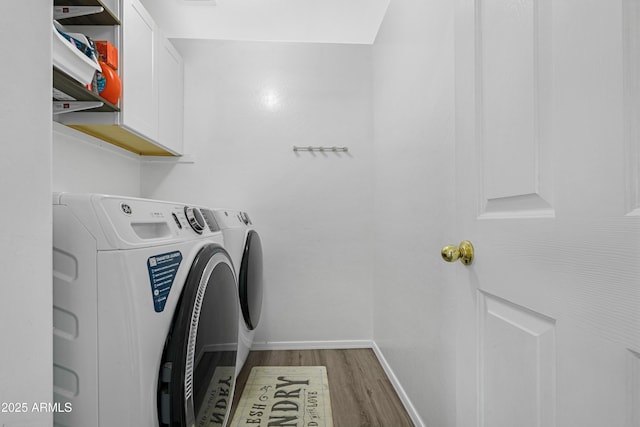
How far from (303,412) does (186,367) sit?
3.48 ft

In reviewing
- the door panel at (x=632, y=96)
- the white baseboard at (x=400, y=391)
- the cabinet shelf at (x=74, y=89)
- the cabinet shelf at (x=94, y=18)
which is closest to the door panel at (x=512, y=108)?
the door panel at (x=632, y=96)

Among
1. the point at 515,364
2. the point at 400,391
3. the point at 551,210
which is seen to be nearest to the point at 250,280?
the point at 400,391

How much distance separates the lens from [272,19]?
253cm

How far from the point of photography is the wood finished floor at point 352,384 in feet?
5.42

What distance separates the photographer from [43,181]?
53cm

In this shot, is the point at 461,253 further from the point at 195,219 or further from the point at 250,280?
the point at 250,280

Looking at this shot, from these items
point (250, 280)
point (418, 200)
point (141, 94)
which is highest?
point (141, 94)

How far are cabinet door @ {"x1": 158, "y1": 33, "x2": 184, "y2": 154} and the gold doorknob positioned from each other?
1836 mm

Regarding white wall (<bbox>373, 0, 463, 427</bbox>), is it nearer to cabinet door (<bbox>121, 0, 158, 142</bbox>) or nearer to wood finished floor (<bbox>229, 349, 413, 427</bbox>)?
wood finished floor (<bbox>229, 349, 413, 427</bbox>)

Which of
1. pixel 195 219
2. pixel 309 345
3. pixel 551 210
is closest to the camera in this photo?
pixel 551 210

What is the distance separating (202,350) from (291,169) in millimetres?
1737

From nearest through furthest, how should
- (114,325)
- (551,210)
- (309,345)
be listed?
(551,210) → (114,325) → (309,345)

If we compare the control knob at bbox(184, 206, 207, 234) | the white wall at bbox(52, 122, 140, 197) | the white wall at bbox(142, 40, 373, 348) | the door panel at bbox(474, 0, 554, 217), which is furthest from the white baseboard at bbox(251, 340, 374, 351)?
the door panel at bbox(474, 0, 554, 217)

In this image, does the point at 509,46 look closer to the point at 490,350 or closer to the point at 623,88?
the point at 623,88
